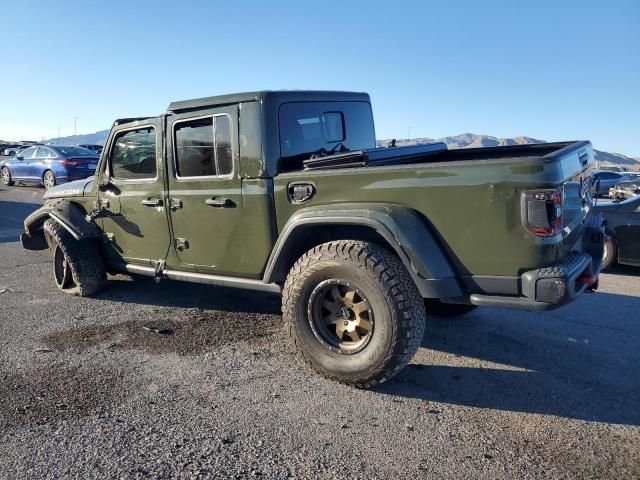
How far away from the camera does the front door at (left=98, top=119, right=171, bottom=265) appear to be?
462 cm

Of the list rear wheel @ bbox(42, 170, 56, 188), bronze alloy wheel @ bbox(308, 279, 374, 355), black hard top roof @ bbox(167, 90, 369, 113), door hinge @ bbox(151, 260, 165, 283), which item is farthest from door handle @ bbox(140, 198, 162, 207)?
rear wheel @ bbox(42, 170, 56, 188)

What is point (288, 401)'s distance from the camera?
10.8ft

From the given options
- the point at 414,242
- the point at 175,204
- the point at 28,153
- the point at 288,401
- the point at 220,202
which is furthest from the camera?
the point at 28,153

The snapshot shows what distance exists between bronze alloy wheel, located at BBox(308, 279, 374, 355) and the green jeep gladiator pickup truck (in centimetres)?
1

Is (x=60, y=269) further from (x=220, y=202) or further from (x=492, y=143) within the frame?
(x=492, y=143)

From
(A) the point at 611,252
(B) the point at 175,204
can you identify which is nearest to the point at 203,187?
(B) the point at 175,204

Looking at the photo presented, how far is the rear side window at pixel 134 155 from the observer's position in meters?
4.69

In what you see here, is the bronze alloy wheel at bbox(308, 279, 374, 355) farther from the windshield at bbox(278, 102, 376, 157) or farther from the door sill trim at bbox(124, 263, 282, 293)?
the windshield at bbox(278, 102, 376, 157)

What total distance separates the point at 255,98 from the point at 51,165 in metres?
14.1

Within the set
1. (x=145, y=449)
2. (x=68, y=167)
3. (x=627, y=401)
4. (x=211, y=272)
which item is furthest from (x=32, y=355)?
(x=68, y=167)

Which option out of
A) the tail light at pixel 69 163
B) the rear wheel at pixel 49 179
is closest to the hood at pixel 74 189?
the tail light at pixel 69 163

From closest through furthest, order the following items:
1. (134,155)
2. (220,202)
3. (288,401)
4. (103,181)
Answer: (288,401)
(220,202)
(134,155)
(103,181)

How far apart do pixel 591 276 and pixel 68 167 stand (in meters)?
15.2

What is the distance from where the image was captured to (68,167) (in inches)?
598
